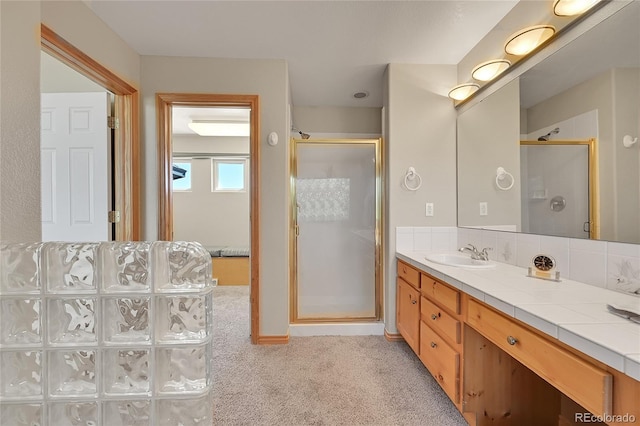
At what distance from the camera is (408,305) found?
6.64 ft

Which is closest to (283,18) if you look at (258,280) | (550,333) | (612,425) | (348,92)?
(348,92)

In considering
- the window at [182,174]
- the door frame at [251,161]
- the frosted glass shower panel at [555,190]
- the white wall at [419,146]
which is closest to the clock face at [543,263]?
the frosted glass shower panel at [555,190]

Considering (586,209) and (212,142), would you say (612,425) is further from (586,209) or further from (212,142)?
(212,142)

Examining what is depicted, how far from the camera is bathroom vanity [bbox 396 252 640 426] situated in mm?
716

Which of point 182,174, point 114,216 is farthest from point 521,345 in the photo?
point 182,174

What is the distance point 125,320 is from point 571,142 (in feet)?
6.69

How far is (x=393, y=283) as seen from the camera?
2311 millimetres

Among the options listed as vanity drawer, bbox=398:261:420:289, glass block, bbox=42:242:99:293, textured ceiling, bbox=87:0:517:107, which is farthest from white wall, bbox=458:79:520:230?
glass block, bbox=42:242:99:293

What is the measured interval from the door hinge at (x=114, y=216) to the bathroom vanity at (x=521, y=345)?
7.67 ft

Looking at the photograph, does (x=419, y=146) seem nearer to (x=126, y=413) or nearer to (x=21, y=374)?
(x=126, y=413)

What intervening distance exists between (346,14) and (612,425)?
223 centimetres

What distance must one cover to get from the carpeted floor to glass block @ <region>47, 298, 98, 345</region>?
3.70 ft

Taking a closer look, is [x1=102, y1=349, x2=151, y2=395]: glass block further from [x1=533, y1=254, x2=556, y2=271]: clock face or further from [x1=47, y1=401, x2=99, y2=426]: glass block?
[x1=533, y1=254, x2=556, y2=271]: clock face

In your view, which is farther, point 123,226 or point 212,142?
point 212,142
